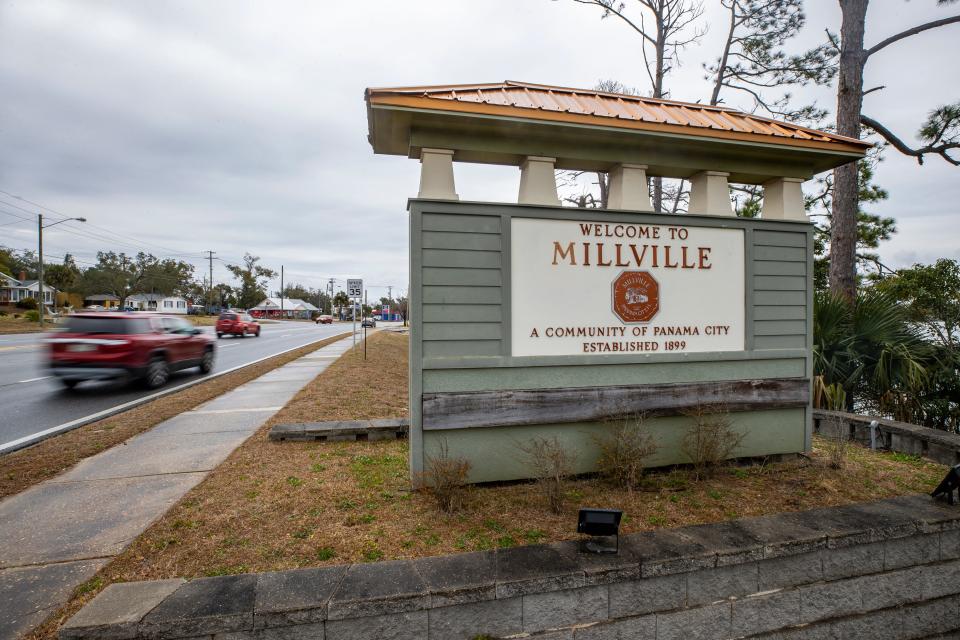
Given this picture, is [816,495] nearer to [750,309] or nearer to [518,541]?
[750,309]

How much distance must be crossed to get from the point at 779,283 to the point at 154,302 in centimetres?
10338

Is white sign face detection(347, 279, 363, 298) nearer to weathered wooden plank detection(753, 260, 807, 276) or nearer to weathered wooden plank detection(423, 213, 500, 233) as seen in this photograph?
weathered wooden plank detection(423, 213, 500, 233)

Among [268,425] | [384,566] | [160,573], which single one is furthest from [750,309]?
[268,425]

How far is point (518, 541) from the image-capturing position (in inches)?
117

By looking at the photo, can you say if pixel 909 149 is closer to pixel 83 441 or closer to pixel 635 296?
pixel 635 296

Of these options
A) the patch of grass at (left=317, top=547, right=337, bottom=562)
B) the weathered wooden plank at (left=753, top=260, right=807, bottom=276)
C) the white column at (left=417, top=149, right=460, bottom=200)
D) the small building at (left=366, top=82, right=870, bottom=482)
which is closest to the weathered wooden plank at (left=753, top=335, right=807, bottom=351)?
the small building at (left=366, top=82, right=870, bottom=482)

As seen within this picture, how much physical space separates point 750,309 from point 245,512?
4.62 metres

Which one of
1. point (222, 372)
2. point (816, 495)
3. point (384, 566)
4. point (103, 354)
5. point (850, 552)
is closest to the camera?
point (384, 566)

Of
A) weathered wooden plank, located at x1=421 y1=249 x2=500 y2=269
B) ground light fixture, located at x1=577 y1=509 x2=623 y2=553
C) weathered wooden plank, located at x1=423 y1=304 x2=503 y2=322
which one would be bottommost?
ground light fixture, located at x1=577 y1=509 x2=623 y2=553

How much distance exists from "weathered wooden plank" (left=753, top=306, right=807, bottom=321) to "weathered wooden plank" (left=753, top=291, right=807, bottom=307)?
0.13 ft

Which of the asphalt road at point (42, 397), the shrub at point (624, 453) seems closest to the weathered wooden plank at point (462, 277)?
the shrub at point (624, 453)

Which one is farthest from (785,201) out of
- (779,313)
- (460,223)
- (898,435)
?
(460,223)

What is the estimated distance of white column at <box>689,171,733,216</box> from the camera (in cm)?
449

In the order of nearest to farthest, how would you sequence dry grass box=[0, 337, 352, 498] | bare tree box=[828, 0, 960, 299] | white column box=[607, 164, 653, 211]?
white column box=[607, 164, 653, 211] → dry grass box=[0, 337, 352, 498] → bare tree box=[828, 0, 960, 299]
